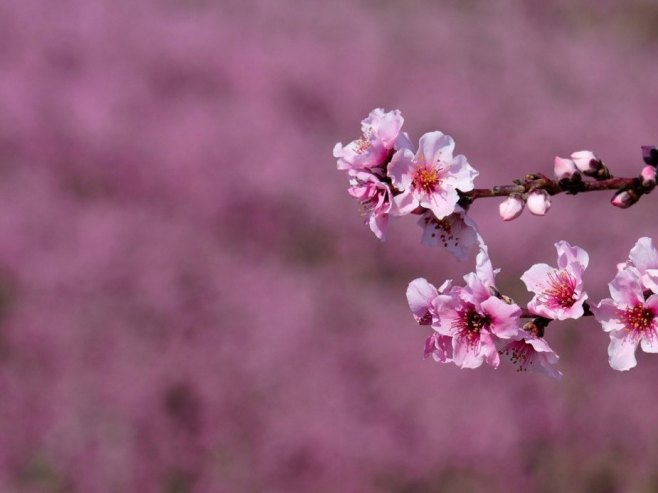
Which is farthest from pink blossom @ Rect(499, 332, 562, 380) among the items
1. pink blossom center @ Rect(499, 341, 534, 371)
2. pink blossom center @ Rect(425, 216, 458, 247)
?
pink blossom center @ Rect(425, 216, 458, 247)

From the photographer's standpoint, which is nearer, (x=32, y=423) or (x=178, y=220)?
(x=32, y=423)

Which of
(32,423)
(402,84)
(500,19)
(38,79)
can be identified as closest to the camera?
(32,423)

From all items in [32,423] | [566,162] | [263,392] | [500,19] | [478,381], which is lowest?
[566,162]

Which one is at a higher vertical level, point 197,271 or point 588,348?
point 588,348

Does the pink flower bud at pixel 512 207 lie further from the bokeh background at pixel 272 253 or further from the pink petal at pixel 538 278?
the bokeh background at pixel 272 253

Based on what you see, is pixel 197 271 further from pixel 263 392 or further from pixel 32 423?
pixel 32 423

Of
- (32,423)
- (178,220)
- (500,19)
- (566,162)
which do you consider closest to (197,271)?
(178,220)

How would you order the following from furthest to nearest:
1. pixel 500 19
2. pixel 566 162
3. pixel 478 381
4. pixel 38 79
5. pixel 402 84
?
pixel 500 19 < pixel 402 84 < pixel 38 79 < pixel 478 381 < pixel 566 162


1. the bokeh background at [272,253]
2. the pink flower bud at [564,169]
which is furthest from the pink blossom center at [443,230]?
the bokeh background at [272,253]
